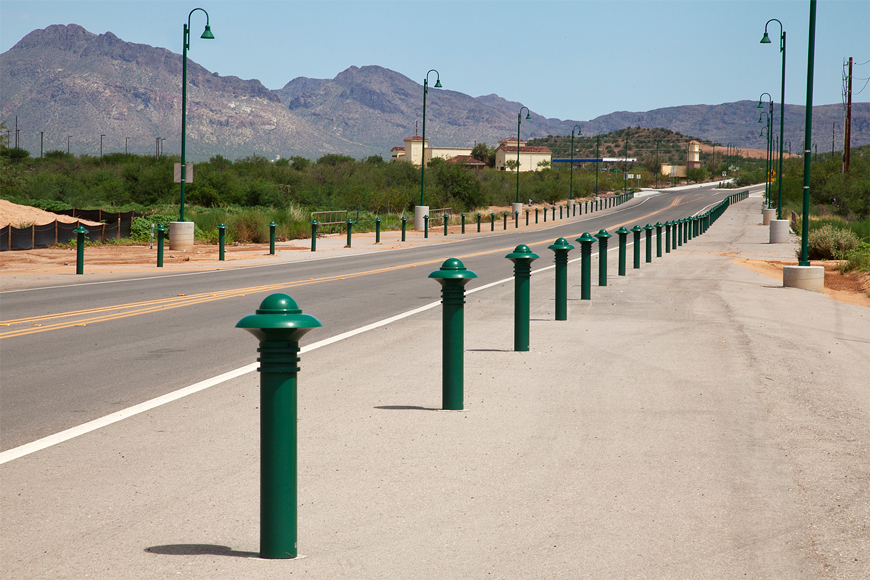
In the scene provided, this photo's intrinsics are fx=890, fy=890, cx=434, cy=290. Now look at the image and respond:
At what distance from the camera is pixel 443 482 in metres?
4.80

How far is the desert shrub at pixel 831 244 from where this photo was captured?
1019 inches

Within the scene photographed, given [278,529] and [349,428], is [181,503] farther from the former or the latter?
[349,428]

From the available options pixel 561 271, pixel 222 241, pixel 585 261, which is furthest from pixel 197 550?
pixel 222 241

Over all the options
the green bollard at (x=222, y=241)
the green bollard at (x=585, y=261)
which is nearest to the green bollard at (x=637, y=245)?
the green bollard at (x=585, y=261)

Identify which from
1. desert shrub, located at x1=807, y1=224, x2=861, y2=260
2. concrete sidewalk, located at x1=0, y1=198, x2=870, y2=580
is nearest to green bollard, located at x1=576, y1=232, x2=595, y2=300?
concrete sidewalk, located at x1=0, y1=198, x2=870, y2=580

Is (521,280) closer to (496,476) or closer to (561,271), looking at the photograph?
(561,271)

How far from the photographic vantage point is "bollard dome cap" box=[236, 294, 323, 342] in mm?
3477

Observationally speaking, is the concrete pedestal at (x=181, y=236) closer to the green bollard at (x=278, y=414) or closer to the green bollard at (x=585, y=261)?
the green bollard at (x=585, y=261)

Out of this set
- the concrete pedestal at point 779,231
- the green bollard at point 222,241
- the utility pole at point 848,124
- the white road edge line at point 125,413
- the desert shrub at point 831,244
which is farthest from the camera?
the utility pole at point 848,124

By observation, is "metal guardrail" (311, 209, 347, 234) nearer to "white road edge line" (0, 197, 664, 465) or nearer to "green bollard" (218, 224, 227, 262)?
"green bollard" (218, 224, 227, 262)

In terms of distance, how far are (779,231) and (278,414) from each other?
35533mm

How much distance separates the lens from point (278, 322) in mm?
3486

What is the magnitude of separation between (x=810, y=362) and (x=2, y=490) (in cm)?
725

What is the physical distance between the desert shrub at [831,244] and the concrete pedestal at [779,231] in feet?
29.4
